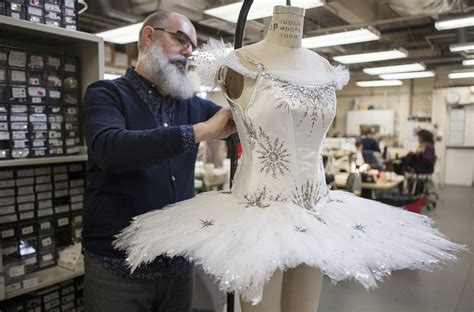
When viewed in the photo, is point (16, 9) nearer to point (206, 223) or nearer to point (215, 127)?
point (215, 127)

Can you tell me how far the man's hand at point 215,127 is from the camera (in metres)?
1.07

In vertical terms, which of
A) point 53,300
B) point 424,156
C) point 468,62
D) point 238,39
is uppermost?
point 468,62

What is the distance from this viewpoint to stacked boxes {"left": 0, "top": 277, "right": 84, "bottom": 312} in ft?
5.16

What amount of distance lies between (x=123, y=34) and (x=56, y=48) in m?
3.36

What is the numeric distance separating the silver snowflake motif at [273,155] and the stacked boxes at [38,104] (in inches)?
39.6

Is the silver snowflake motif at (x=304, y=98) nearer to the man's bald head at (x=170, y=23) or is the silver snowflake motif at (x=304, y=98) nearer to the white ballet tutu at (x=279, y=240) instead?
the white ballet tutu at (x=279, y=240)

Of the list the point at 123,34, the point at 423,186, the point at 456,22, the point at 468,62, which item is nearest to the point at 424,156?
A: the point at 423,186

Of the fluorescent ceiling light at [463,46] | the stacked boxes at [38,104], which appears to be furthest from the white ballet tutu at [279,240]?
the fluorescent ceiling light at [463,46]

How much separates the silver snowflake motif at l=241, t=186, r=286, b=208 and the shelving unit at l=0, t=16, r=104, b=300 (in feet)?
3.04

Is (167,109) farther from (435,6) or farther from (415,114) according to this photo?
(415,114)

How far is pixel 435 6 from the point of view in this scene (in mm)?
3494

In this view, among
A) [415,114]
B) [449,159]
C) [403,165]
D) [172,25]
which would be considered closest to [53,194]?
[172,25]

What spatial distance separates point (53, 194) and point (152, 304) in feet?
2.36

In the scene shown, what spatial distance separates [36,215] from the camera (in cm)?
166
